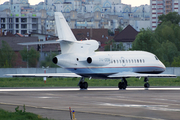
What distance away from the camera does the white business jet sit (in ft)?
126

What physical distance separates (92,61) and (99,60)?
110 cm

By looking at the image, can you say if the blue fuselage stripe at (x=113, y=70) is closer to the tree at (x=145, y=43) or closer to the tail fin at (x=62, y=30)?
the tail fin at (x=62, y=30)

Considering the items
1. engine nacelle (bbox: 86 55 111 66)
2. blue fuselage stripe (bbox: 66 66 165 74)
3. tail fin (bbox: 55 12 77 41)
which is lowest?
blue fuselage stripe (bbox: 66 66 165 74)

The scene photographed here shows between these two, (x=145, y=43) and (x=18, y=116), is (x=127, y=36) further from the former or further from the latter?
(x=18, y=116)

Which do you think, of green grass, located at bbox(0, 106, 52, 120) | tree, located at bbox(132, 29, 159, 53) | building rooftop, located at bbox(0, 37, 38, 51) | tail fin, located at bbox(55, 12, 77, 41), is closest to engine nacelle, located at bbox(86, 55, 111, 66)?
tail fin, located at bbox(55, 12, 77, 41)

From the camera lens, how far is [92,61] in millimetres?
38844

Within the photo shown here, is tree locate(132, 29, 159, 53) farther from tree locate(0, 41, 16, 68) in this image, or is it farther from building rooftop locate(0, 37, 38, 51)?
building rooftop locate(0, 37, 38, 51)

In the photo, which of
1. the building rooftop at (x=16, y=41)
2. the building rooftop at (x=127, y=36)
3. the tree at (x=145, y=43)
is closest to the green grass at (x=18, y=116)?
the tree at (x=145, y=43)

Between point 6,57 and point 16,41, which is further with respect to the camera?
point 16,41

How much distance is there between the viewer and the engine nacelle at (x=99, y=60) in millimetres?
38688

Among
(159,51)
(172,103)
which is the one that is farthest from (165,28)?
(172,103)

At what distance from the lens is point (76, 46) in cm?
3850

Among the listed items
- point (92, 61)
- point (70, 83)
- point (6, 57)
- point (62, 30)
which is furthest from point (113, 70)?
point (6, 57)

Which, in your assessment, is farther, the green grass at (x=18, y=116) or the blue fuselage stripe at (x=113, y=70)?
the blue fuselage stripe at (x=113, y=70)
